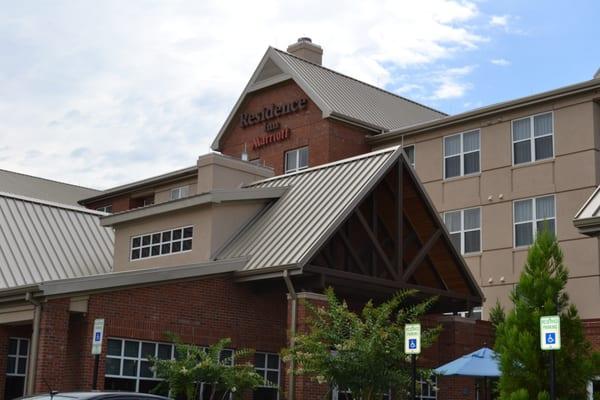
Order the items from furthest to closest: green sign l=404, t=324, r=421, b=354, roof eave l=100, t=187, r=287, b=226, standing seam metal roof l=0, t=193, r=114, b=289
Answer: roof eave l=100, t=187, r=287, b=226, standing seam metal roof l=0, t=193, r=114, b=289, green sign l=404, t=324, r=421, b=354

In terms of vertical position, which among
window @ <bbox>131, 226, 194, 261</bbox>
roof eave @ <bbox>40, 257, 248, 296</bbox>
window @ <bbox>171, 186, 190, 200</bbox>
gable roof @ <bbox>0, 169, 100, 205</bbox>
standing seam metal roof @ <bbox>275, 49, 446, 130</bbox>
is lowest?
roof eave @ <bbox>40, 257, 248, 296</bbox>

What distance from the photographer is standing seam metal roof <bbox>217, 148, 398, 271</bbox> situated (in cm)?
2277

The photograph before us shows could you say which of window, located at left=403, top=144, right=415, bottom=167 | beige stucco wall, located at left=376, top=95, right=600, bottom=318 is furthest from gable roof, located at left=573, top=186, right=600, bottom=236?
window, located at left=403, top=144, right=415, bottom=167

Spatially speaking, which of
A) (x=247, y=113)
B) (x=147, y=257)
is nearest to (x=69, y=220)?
(x=147, y=257)

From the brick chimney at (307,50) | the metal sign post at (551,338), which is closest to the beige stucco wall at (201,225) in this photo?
the metal sign post at (551,338)

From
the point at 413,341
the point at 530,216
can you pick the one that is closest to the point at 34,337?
the point at 413,341

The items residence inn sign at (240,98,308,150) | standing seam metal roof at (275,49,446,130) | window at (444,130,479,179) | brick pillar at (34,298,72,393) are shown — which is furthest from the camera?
residence inn sign at (240,98,308,150)

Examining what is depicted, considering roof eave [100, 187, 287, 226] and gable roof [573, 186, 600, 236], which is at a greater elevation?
roof eave [100, 187, 287, 226]

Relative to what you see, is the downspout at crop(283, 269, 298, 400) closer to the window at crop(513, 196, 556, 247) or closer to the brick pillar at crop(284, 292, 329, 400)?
the brick pillar at crop(284, 292, 329, 400)

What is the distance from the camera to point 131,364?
21.2 meters

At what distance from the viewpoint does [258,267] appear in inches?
899

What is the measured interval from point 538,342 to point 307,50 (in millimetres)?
31750

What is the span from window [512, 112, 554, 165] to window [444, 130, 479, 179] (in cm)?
174

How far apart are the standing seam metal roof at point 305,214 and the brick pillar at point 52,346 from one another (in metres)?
4.97
